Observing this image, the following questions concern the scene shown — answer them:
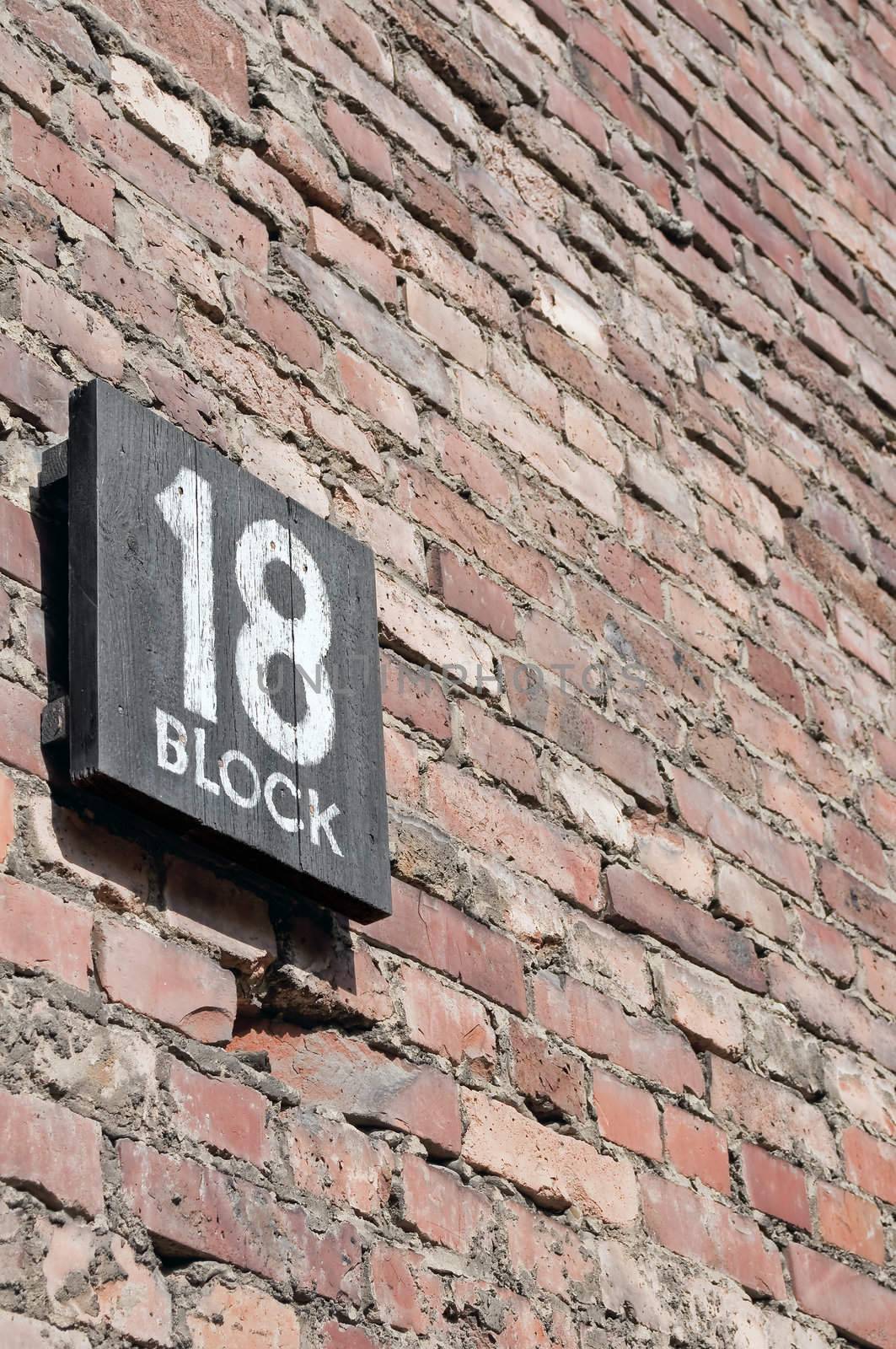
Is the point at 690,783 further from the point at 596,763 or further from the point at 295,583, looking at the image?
the point at 295,583

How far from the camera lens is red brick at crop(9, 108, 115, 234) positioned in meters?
2.14

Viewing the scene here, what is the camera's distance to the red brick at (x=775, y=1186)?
256cm

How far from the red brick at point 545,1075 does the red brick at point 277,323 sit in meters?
0.86

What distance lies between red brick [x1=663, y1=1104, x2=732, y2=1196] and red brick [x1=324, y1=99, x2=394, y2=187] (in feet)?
4.35

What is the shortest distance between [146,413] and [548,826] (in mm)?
799

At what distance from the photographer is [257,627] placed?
2.06 metres

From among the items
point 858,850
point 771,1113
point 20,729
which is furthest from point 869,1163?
point 20,729

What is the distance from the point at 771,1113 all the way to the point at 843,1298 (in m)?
0.26

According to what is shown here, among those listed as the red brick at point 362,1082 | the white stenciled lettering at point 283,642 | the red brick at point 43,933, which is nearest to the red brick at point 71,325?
the white stenciled lettering at point 283,642

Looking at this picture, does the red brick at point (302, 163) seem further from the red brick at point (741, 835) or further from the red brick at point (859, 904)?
the red brick at point (859, 904)

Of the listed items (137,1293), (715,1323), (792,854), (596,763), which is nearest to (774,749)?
(792,854)

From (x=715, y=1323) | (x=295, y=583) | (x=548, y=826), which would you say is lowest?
(x=715, y=1323)

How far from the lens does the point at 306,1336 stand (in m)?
1.83

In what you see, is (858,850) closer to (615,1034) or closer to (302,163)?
(615,1034)
